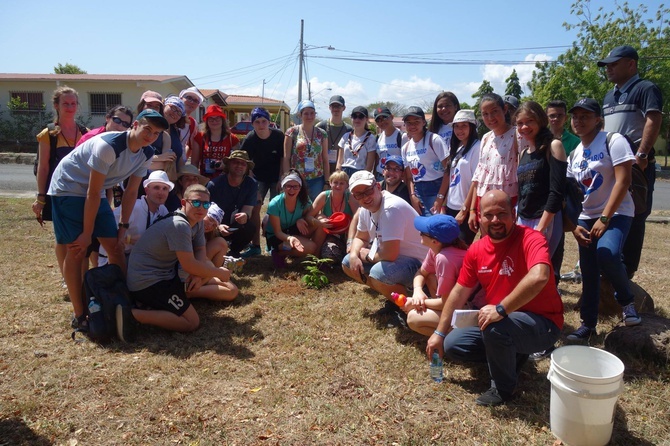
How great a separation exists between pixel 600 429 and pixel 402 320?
1.92m

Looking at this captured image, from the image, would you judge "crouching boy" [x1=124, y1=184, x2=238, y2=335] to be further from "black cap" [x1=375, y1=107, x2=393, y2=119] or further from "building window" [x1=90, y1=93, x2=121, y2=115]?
"building window" [x1=90, y1=93, x2=121, y2=115]

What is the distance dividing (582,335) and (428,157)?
7.57 feet

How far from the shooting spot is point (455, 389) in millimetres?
3295

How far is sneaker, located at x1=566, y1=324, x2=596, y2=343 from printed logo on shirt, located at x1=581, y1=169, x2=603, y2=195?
1130 mm

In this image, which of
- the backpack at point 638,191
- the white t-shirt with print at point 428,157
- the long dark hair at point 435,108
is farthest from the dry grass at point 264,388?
the long dark hair at point 435,108

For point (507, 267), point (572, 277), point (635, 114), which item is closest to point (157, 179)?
point (507, 267)

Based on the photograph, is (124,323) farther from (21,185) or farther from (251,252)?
(21,185)

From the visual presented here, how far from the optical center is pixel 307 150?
6.75m

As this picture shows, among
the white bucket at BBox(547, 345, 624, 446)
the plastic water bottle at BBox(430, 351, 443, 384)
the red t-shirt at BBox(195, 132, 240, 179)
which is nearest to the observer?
the white bucket at BBox(547, 345, 624, 446)

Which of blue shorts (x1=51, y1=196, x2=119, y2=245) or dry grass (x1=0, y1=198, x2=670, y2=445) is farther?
blue shorts (x1=51, y1=196, x2=119, y2=245)

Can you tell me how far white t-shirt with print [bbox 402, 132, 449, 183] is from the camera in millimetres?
5246

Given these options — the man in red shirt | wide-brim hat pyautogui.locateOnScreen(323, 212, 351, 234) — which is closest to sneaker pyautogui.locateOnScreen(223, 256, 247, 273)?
wide-brim hat pyautogui.locateOnScreen(323, 212, 351, 234)

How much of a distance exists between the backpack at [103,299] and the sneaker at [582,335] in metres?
3.62

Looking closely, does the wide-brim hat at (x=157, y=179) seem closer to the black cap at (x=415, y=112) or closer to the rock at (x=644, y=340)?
the black cap at (x=415, y=112)
